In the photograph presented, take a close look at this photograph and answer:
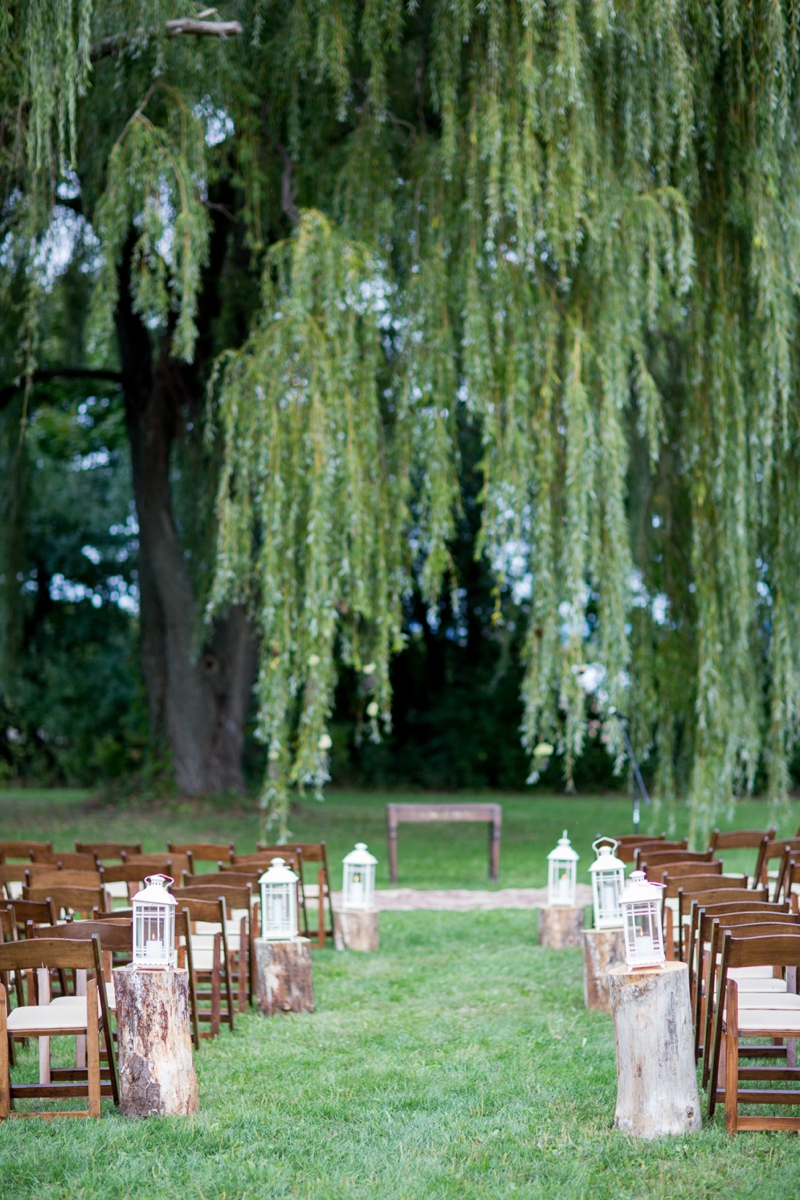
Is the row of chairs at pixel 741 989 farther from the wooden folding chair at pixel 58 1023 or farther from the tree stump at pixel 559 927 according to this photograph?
the wooden folding chair at pixel 58 1023

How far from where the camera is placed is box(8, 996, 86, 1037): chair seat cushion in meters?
4.08

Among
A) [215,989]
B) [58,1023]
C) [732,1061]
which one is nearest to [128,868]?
[215,989]

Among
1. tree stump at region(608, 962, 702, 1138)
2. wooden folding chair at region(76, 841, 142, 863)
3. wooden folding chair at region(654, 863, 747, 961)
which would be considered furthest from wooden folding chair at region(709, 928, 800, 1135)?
wooden folding chair at region(76, 841, 142, 863)

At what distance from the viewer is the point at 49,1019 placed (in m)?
4.22

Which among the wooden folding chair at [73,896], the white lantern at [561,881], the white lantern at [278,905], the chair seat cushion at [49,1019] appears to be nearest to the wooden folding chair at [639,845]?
the white lantern at [561,881]

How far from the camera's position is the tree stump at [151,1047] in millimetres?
4109

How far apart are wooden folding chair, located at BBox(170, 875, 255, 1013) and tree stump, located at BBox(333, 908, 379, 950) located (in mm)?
871

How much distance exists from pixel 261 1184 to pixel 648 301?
577cm

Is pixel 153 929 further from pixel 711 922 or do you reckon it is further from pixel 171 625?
pixel 171 625

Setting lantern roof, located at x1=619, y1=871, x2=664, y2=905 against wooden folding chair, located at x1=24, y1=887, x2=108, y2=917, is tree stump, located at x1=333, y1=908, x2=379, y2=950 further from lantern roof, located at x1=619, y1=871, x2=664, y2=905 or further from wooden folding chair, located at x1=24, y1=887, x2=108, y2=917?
lantern roof, located at x1=619, y1=871, x2=664, y2=905

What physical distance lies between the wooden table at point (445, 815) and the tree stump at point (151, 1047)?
6.23 meters

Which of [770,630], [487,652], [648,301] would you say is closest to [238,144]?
[648,301]

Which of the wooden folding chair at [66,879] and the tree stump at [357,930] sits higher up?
the wooden folding chair at [66,879]

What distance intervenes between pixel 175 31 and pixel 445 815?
21.0 ft
